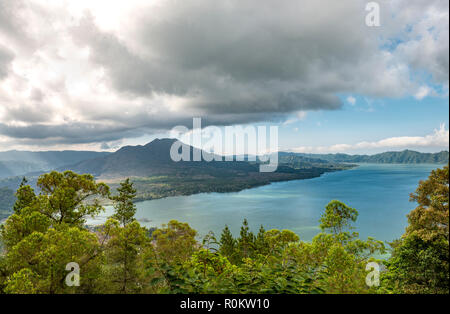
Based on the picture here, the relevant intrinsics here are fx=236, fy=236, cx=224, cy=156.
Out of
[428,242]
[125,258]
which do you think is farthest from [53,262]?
[428,242]

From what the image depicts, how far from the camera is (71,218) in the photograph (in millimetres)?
8000

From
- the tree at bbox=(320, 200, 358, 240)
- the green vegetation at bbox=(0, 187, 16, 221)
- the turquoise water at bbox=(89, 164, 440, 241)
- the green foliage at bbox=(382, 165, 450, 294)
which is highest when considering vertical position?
the green foliage at bbox=(382, 165, 450, 294)

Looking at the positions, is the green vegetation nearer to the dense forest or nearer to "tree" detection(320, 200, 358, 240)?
"tree" detection(320, 200, 358, 240)

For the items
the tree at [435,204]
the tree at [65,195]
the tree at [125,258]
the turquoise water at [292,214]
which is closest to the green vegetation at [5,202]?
the turquoise water at [292,214]

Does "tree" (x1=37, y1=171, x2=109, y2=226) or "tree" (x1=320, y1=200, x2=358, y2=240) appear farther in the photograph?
"tree" (x1=320, y1=200, x2=358, y2=240)

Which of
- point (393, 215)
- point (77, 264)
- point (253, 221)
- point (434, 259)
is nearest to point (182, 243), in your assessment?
point (77, 264)

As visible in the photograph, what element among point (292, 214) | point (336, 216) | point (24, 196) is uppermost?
point (24, 196)

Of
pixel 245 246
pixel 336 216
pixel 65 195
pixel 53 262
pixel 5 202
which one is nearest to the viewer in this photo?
pixel 53 262

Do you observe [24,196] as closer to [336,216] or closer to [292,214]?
[336,216]

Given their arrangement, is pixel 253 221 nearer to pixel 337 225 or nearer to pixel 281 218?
A: pixel 281 218

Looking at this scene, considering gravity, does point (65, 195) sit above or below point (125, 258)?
above

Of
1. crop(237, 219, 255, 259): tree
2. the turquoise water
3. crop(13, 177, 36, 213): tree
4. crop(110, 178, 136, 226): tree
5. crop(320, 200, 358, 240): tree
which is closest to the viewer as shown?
crop(237, 219, 255, 259): tree

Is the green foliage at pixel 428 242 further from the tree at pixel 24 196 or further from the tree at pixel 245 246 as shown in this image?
the tree at pixel 24 196

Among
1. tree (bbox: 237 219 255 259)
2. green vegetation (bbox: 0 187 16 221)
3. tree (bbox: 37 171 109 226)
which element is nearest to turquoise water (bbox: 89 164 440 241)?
tree (bbox: 237 219 255 259)
